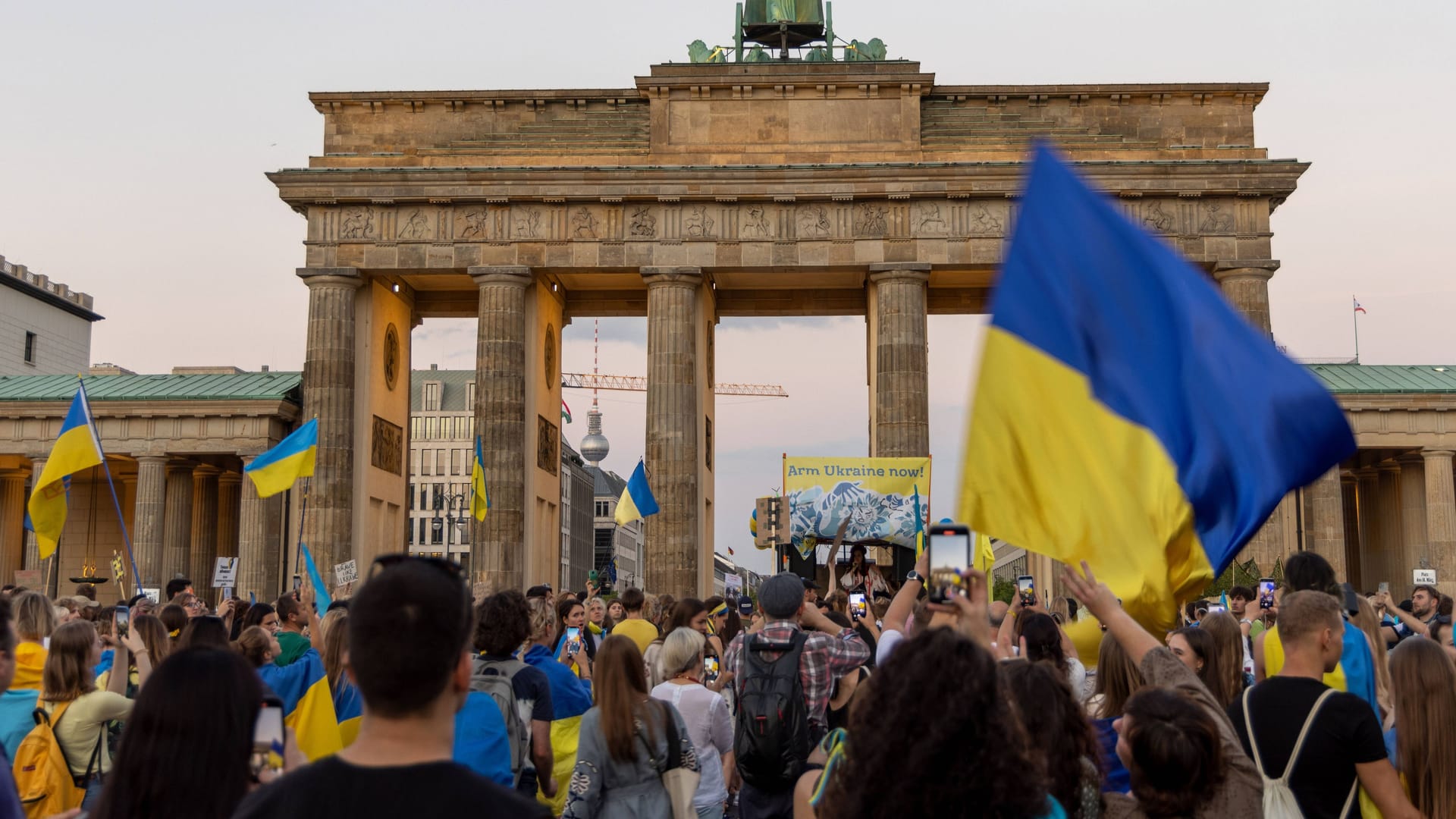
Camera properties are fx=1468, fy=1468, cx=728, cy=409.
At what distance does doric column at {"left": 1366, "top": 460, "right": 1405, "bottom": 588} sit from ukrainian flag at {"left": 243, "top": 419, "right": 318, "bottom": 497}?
136ft

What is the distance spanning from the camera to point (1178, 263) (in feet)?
19.1

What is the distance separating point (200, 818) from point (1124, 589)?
A: 11.0 ft

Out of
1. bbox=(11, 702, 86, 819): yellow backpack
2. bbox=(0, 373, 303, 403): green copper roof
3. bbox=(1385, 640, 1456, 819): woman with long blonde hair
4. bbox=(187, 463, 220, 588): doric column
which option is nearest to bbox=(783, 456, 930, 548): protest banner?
bbox=(11, 702, 86, 819): yellow backpack

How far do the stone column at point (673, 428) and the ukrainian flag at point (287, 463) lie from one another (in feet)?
66.9

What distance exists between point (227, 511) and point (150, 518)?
7.88 metres

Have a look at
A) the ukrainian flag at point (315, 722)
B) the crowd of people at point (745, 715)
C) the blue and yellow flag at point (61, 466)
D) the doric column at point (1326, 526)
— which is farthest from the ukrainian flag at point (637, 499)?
the ukrainian flag at point (315, 722)

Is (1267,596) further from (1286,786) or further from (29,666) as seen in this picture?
(29,666)

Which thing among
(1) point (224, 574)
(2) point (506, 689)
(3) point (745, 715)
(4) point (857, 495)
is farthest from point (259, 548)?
(3) point (745, 715)

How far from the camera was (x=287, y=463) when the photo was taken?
76.4 feet

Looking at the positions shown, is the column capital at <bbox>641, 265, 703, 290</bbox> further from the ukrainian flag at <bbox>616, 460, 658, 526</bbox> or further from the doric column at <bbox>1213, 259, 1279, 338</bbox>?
the doric column at <bbox>1213, 259, 1279, 338</bbox>

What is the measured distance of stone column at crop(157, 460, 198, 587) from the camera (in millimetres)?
48562

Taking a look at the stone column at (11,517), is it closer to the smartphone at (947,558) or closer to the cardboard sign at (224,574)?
the cardboard sign at (224,574)

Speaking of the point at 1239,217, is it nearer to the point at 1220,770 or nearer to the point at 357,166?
the point at 357,166

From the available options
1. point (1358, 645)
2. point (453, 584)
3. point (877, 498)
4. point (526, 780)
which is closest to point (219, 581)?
point (877, 498)
